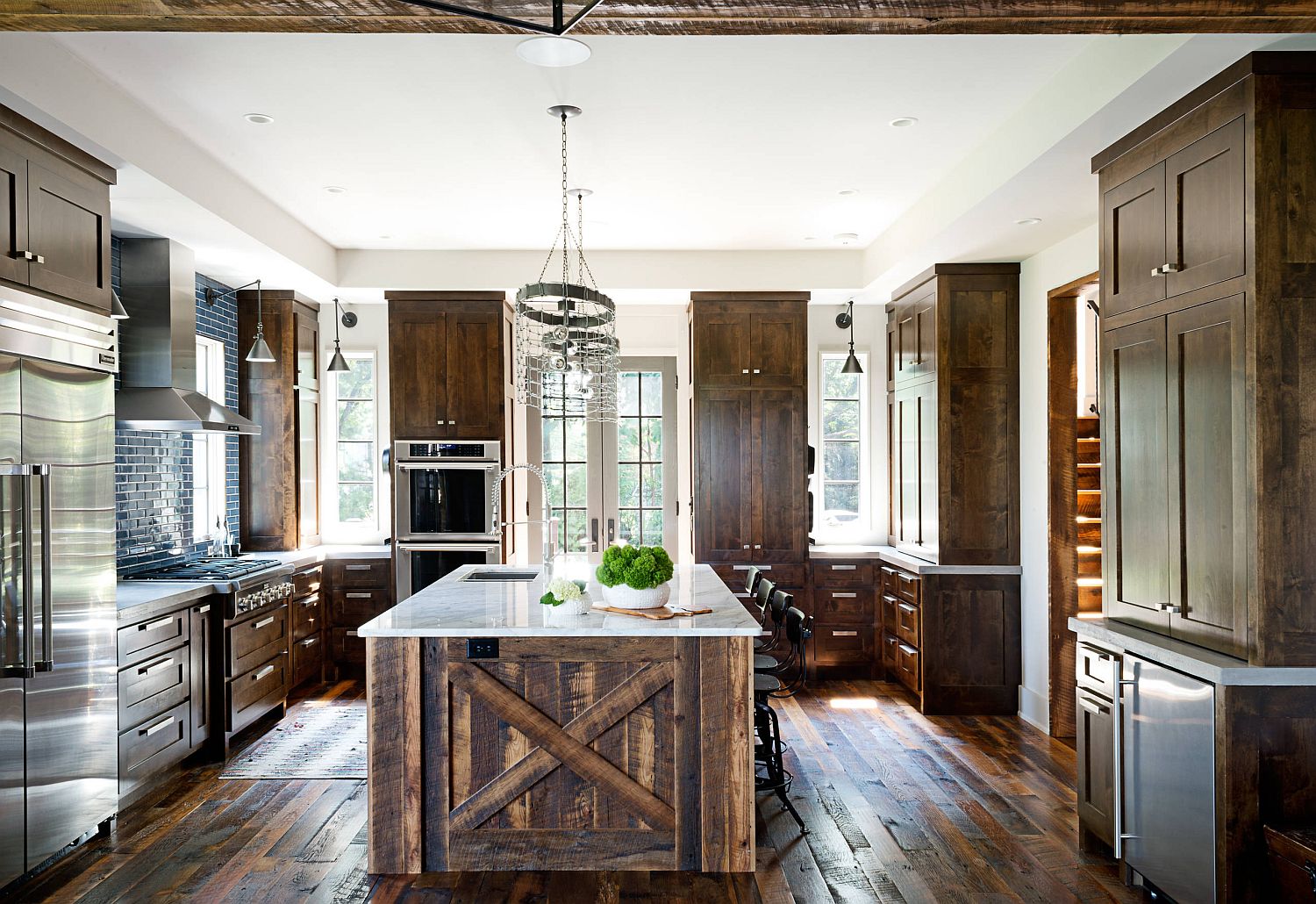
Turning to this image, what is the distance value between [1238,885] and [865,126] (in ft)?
10.3

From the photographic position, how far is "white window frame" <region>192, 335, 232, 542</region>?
5.89m

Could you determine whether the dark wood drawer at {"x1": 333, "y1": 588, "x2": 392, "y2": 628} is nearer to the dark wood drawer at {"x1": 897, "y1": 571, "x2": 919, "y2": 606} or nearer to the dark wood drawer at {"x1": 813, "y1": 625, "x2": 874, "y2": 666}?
the dark wood drawer at {"x1": 813, "y1": 625, "x2": 874, "y2": 666}

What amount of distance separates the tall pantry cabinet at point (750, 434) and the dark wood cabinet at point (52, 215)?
151 inches

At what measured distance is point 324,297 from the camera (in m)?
6.77

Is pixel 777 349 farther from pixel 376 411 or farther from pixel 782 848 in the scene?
pixel 782 848

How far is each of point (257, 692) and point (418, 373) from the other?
7.87 feet

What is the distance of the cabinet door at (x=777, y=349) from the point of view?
21.9ft

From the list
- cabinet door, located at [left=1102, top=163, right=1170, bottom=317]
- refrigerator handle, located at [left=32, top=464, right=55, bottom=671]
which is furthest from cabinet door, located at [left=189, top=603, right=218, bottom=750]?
cabinet door, located at [left=1102, top=163, right=1170, bottom=317]

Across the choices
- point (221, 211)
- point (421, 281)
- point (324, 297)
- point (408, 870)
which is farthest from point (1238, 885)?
point (324, 297)

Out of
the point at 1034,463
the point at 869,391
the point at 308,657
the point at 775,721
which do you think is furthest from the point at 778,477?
the point at 308,657

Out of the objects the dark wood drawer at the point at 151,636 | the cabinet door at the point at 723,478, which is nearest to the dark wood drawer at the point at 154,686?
the dark wood drawer at the point at 151,636

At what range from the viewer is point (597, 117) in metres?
3.92

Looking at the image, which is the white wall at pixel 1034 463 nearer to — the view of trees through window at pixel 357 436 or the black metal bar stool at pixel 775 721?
the black metal bar stool at pixel 775 721

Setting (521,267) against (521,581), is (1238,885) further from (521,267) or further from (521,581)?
(521,267)
